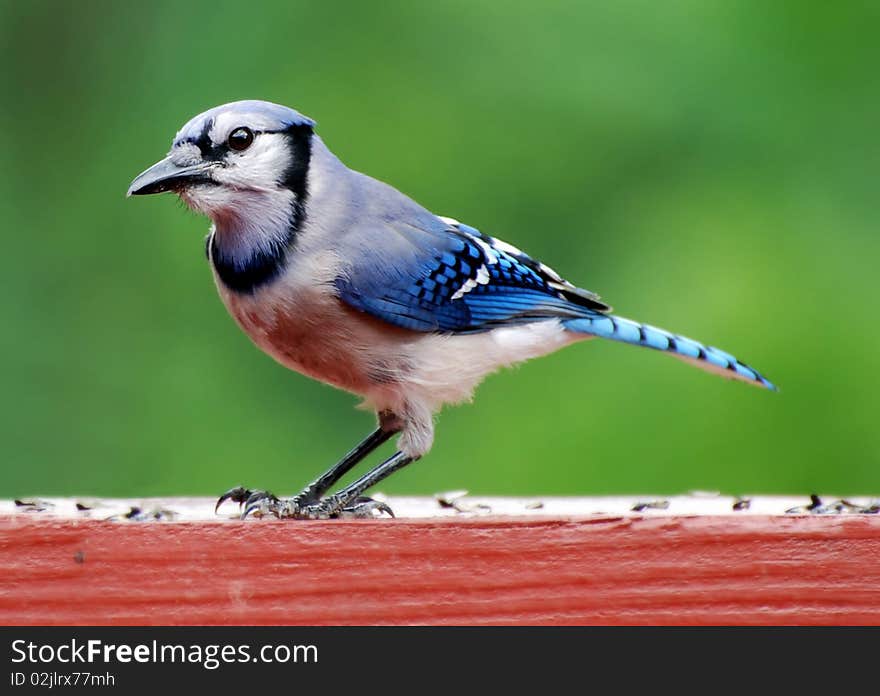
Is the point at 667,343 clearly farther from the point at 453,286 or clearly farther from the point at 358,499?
the point at 358,499

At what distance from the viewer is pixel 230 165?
251 centimetres

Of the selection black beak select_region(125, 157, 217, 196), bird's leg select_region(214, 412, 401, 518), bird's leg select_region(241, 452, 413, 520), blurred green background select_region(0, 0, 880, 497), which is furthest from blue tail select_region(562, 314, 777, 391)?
blurred green background select_region(0, 0, 880, 497)

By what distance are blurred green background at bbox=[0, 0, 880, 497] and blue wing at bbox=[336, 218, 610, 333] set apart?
0.95 metres

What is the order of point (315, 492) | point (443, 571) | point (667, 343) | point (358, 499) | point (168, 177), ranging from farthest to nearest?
point (667, 343) → point (315, 492) → point (358, 499) → point (168, 177) → point (443, 571)

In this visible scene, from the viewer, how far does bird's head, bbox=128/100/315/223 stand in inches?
97.7

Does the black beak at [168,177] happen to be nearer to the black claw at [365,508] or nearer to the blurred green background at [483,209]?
the black claw at [365,508]

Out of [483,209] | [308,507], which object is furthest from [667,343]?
[483,209]

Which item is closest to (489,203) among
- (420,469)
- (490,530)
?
(420,469)

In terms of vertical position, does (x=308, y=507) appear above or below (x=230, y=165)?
below

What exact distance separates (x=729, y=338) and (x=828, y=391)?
0.88ft

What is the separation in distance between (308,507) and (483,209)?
6.26ft

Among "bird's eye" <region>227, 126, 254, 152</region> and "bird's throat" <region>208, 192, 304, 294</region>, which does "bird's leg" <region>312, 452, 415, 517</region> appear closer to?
"bird's throat" <region>208, 192, 304, 294</region>

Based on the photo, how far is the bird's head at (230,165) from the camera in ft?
8.14

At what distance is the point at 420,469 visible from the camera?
3951 mm
